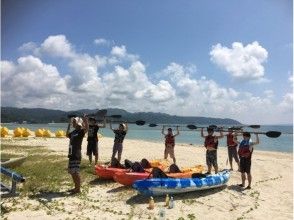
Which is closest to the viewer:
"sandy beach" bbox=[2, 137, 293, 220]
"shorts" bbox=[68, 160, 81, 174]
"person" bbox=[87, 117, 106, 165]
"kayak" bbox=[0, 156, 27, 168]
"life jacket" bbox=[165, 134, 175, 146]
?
"sandy beach" bbox=[2, 137, 293, 220]

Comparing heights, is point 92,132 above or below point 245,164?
above

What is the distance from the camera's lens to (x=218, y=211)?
1153 cm

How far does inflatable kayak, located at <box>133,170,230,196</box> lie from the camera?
12.0 metres

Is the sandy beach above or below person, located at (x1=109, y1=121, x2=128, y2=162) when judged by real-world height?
below

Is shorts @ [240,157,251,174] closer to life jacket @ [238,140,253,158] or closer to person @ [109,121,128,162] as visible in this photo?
life jacket @ [238,140,253,158]

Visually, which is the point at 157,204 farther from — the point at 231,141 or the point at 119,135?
the point at 231,141

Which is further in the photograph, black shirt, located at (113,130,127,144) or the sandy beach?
black shirt, located at (113,130,127,144)

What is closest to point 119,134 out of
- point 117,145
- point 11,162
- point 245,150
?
point 117,145

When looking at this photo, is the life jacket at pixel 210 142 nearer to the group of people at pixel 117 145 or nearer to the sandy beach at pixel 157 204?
the group of people at pixel 117 145

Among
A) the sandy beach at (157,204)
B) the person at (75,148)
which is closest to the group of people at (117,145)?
the person at (75,148)

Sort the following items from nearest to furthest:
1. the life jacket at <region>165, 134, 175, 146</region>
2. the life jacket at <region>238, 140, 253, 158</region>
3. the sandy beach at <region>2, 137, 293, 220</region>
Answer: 1. the sandy beach at <region>2, 137, 293, 220</region>
2. the life jacket at <region>238, 140, 253, 158</region>
3. the life jacket at <region>165, 134, 175, 146</region>

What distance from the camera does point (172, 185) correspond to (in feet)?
40.6


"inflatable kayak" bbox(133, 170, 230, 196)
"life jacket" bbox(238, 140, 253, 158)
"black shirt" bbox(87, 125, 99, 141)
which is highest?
"black shirt" bbox(87, 125, 99, 141)

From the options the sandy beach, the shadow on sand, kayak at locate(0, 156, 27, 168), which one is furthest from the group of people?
kayak at locate(0, 156, 27, 168)
